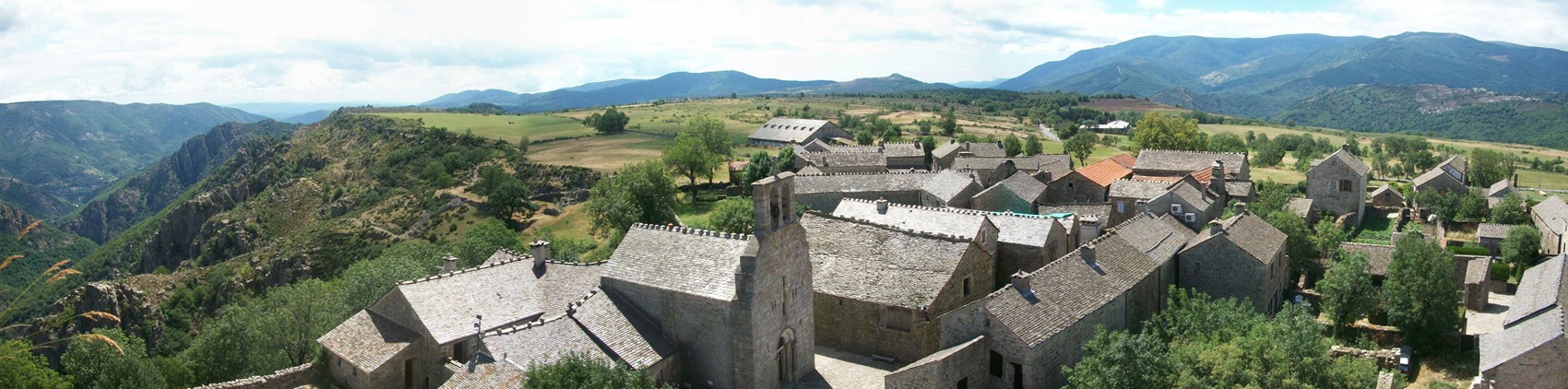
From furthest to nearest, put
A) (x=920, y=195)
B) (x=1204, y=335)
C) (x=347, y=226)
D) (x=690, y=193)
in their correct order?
(x=347, y=226) < (x=690, y=193) < (x=920, y=195) < (x=1204, y=335)

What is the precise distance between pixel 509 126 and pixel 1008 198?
14058cm

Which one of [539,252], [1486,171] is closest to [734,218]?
[539,252]

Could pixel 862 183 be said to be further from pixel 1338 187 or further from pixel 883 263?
pixel 1338 187

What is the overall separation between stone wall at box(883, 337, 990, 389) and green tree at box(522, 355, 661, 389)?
7.65 metres

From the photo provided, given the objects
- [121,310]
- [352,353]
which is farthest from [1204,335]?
[121,310]

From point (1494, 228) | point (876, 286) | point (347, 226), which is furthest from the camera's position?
point (347, 226)

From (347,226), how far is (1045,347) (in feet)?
287

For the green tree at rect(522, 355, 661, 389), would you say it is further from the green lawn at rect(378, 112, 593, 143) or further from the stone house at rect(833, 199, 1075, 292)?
the green lawn at rect(378, 112, 593, 143)

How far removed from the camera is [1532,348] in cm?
2636

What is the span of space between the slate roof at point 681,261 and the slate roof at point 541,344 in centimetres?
283

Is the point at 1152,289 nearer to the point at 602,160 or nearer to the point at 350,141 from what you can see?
the point at 602,160

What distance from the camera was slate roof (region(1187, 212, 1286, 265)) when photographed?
37656 millimetres

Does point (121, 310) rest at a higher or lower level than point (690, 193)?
lower

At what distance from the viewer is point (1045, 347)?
27.7m
